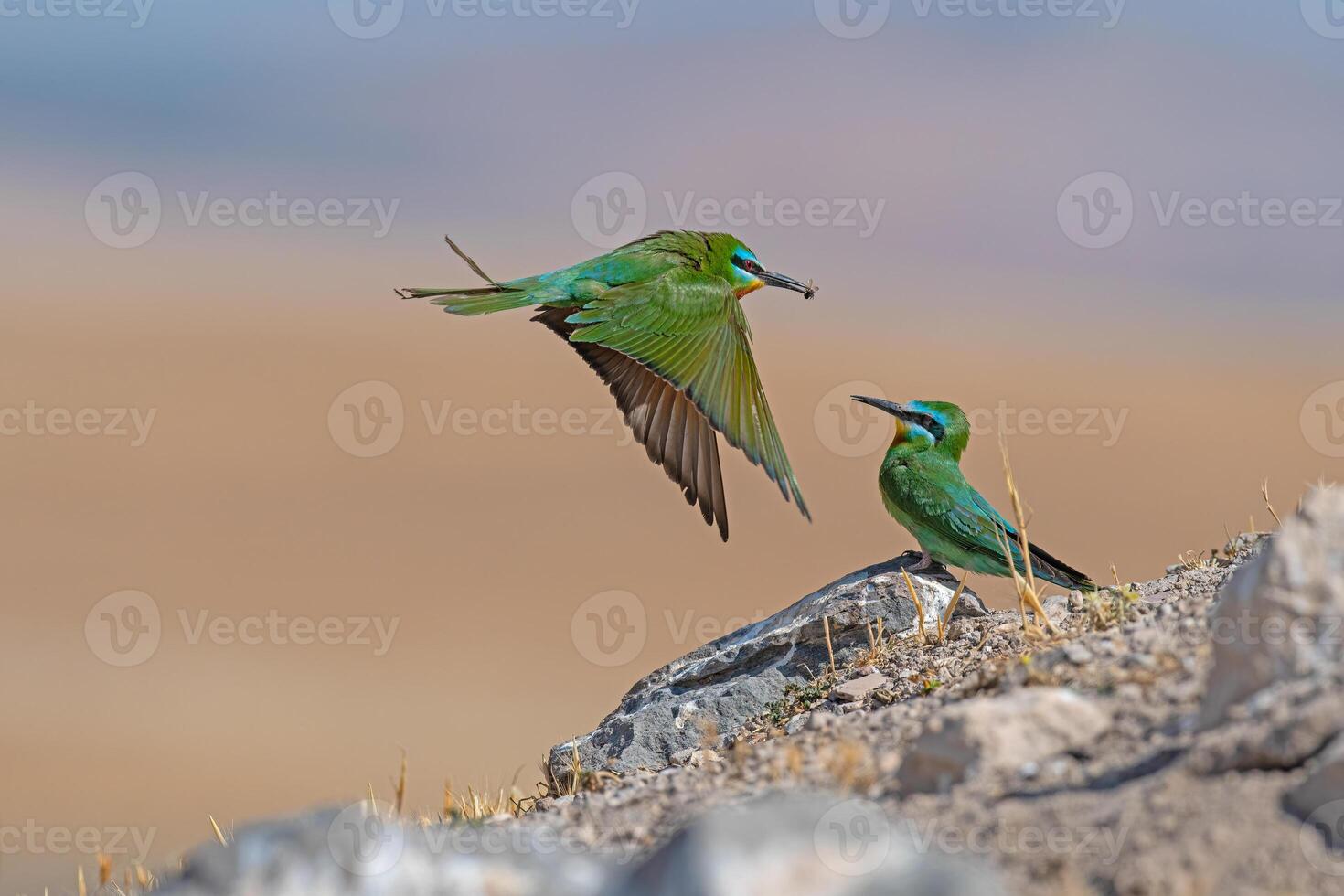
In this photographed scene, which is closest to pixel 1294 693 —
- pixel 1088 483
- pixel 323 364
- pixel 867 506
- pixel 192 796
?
pixel 192 796

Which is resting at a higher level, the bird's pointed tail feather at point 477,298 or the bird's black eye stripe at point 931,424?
the bird's pointed tail feather at point 477,298

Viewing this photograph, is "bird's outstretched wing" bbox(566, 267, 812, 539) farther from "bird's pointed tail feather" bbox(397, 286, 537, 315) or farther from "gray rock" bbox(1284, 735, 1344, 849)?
"gray rock" bbox(1284, 735, 1344, 849)

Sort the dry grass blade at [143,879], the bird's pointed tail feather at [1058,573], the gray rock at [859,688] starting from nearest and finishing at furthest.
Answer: the dry grass blade at [143,879], the gray rock at [859,688], the bird's pointed tail feather at [1058,573]

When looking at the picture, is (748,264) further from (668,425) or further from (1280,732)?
(1280,732)

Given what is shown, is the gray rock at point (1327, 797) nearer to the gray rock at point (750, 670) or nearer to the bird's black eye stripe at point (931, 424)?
the gray rock at point (750, 670)

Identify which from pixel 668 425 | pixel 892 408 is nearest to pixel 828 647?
pixel 892 408

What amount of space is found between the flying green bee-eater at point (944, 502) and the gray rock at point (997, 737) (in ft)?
7.82

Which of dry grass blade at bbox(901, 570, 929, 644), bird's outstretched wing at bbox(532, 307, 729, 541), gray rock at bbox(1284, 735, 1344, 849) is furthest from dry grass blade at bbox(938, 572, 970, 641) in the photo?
gray rock at bbox(1284, 735, 1344, 849)

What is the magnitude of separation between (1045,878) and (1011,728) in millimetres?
549

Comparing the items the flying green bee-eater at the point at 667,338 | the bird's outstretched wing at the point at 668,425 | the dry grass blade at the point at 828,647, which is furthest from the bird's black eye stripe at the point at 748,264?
the dry grass blade at the point at 828,647

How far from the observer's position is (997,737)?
9.95ft

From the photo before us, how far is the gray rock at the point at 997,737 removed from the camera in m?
3.03

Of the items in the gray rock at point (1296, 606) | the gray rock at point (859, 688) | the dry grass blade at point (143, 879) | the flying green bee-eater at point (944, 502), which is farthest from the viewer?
the flying green bee-eater at point (944, 502)

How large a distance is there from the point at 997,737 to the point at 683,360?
3.33 meters
